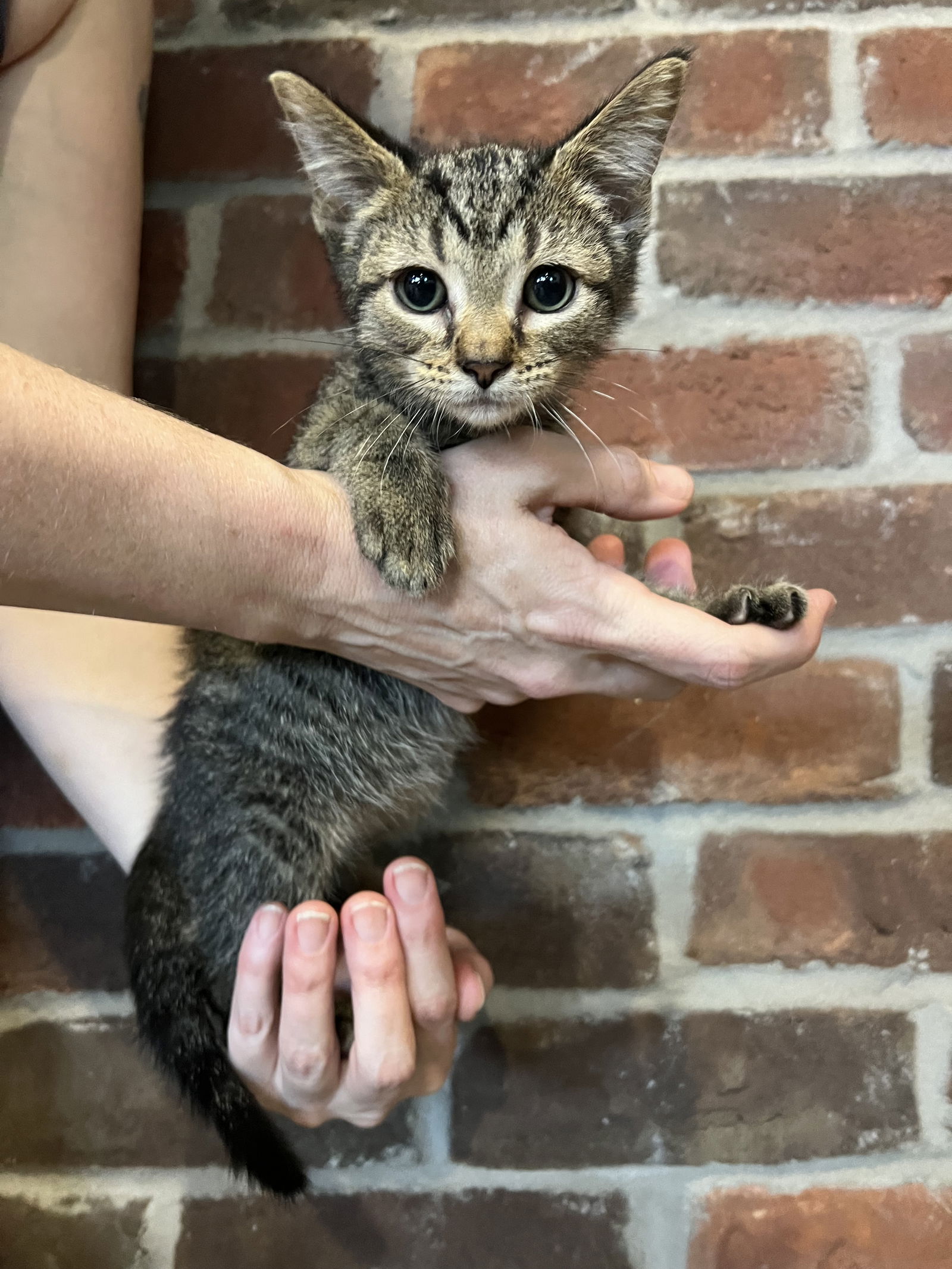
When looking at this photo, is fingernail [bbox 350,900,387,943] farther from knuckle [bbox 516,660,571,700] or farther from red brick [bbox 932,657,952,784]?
red brick [bbox 932,657,952,784]

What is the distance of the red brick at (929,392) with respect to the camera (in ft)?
2.49

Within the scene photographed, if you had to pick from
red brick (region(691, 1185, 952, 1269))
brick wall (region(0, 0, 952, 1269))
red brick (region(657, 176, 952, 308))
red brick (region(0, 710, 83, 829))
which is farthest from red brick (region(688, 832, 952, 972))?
red brick (region(0, 710, 83, 829))

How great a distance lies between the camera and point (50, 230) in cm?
72

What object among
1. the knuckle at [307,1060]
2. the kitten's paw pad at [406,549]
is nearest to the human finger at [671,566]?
the kitten's paw pad at [406,549]

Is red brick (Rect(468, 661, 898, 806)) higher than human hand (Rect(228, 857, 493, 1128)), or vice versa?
red brick (Rect(468, 661, 898, 806))

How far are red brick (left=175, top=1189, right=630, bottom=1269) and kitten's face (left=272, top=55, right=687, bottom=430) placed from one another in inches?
28.0

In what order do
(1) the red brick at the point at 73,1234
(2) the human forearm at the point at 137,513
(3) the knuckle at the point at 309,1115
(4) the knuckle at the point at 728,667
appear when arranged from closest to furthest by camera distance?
(2) the human forearm at the point at 137,513 → (4) the knuckle at the point at 728,667 → (3) the knuckle at the point at 309,1115 → (1) the red brick at the point at 73,1234

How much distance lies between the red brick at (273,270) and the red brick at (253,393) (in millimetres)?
38

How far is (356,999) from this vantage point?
62cm

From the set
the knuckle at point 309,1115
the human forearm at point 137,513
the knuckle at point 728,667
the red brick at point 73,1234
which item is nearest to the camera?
the human forearm at point 137,513

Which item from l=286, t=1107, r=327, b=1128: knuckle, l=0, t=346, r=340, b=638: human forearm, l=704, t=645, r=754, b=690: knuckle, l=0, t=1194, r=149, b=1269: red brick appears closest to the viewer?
l=0, t=346, r=340, b=638: human forearm

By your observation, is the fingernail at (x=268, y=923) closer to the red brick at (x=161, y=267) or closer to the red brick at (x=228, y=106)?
the red brick at (x=161, y=267)

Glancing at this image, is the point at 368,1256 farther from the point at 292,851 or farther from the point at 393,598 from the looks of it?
the point at 393,598

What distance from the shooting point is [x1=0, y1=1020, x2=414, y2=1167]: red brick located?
792mm
